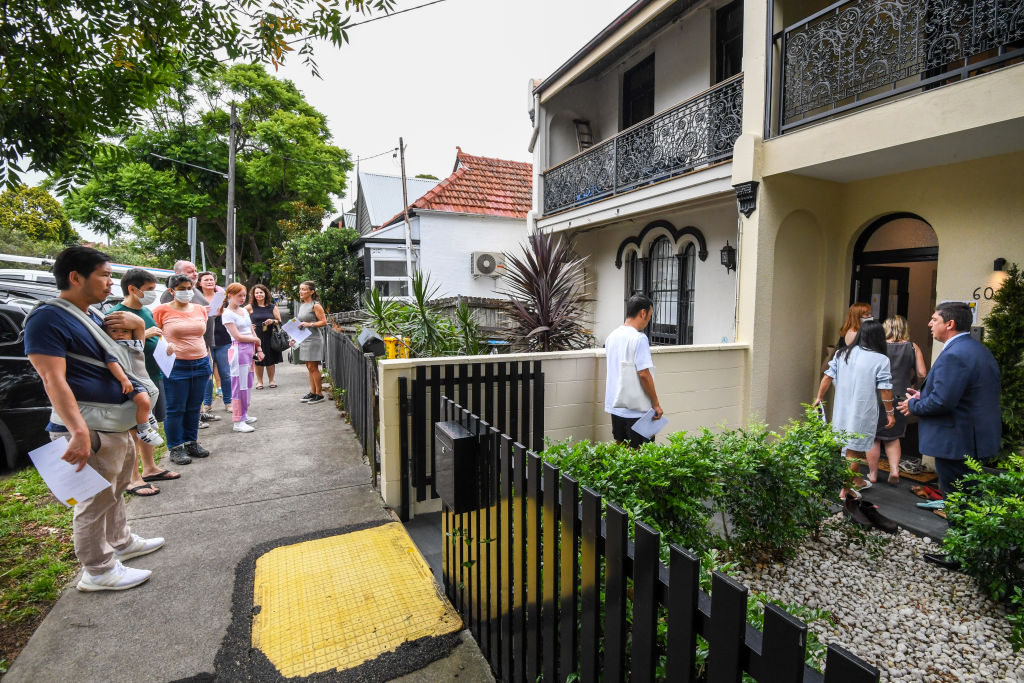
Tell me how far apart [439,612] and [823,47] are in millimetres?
6917

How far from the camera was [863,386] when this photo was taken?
473cm

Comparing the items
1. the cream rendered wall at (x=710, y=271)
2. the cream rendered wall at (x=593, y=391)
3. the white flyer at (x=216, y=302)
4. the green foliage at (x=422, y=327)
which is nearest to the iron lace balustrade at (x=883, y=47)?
the cream rendered wall at (x=710, y=271)

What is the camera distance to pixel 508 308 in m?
7.12

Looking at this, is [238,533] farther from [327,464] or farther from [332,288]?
[332,288]

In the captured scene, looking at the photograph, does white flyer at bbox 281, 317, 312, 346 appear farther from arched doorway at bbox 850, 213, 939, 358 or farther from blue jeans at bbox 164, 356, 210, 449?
arched doorway at bbox 850, 213, 939, 358

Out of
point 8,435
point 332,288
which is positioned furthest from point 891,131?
point 332,288

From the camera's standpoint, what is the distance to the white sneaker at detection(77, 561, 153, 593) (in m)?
3.07

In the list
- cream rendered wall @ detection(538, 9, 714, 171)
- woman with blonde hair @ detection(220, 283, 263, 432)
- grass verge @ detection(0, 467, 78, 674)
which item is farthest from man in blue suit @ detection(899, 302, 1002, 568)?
woman with blonde hair @ detection(220, 283, 263, 432)

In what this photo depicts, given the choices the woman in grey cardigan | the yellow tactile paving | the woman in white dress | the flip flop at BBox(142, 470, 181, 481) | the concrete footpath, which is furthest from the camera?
the woman in grey cardigan

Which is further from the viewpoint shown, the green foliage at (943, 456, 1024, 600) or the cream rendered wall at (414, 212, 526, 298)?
the cream rendered wall at (414, 212, 526, 298)

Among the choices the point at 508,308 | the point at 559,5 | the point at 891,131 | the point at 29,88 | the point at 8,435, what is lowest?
the point at 8,435

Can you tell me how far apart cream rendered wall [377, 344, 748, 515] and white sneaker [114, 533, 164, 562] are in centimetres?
163

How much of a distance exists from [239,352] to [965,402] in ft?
24.4

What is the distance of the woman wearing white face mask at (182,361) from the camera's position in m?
5.08
